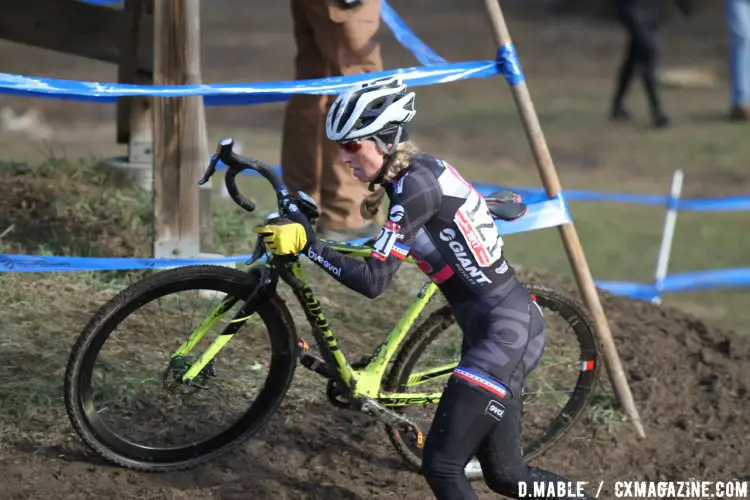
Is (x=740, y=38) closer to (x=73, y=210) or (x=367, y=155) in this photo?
(x=73, y=210)

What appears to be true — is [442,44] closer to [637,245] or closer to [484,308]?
[637,245]

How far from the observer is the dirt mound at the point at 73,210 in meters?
6.64

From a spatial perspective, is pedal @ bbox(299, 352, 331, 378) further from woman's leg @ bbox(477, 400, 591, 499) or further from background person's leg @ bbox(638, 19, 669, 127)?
background person's leg @ bbox(638, 19, 669, 127)

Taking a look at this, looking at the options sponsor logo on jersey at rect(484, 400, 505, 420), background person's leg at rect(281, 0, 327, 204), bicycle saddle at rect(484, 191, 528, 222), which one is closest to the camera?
sponsor logo on jersey at rect(484, 400, 505, 420)

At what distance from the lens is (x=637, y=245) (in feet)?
34.7

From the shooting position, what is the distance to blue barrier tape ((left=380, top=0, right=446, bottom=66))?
233 inches

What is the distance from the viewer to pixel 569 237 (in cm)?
562

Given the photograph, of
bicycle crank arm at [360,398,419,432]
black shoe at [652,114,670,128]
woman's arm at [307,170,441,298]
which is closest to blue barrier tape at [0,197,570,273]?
bicycle crank arm at [360,398,419,432]

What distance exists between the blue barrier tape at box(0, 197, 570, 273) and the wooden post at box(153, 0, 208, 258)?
0.34 m

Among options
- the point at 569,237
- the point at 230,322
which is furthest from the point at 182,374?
the point at 569,237

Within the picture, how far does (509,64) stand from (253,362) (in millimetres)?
1868

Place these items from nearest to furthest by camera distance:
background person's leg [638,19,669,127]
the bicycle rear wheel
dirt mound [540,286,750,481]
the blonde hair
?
the blonde hair, the bicycle rear wheel, dirt mound [540,286,750,481], background person's leg [638,19,669,127]

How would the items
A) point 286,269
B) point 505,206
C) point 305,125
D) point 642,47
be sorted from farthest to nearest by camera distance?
point 642,47 < point 305,125 < point 505,206 < point 286,269

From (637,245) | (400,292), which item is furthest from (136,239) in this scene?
(637,245)
